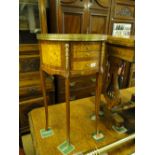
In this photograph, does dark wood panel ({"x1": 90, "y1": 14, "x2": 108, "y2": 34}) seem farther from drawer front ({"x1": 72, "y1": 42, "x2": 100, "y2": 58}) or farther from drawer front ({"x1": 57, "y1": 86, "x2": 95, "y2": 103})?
drawer front ({"x1": 72, "y1": 42, "x2": 100, "y2": 58})

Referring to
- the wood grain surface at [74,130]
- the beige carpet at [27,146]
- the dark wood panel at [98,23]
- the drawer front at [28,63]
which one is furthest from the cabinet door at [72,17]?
the beige carpet at [27,146]

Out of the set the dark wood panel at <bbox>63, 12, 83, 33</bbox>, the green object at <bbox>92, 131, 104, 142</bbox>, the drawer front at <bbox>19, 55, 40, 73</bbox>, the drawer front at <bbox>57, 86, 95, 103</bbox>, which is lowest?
the green object at <bbox>92, 131, 104, 142</bbox>

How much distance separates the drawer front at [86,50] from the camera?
0.76 metres

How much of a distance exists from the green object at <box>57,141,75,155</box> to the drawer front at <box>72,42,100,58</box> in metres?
0.58

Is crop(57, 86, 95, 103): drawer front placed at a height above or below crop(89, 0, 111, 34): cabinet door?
below

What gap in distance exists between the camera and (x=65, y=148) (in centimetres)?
91

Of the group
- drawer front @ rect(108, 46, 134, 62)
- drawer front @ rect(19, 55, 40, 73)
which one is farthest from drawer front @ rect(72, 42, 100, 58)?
drawer front @ rect(19, 55, 40, 73)

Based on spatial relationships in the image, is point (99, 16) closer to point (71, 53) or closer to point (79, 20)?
point (79, 20)

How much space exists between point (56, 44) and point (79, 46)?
0.12 m

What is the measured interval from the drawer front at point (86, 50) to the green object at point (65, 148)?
0.58 m

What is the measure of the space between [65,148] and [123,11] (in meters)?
1.58

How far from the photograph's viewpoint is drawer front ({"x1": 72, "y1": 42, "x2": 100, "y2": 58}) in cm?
76

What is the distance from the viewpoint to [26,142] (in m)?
1.28
